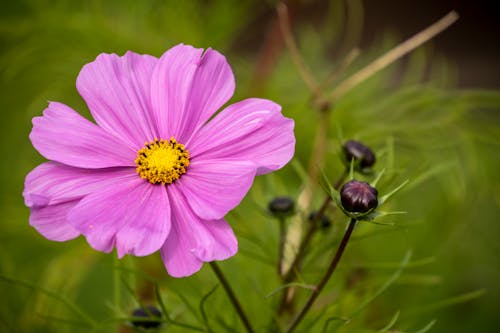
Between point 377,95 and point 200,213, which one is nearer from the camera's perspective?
point 200,213

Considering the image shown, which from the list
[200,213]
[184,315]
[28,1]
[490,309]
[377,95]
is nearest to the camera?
[200,213]

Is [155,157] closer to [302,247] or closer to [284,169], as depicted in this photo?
[302,247]

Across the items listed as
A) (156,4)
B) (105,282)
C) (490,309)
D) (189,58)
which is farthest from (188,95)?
(490,309)

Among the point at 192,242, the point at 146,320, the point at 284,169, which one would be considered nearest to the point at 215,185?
the point at 192,242

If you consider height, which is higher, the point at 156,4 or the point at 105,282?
the point at 156,4

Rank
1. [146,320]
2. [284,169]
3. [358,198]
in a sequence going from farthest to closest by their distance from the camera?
1. [284,169]
2. [146,320]
3. [358,198]

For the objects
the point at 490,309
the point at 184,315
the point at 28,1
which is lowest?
the point at 490,309

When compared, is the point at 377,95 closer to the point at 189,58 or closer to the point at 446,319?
the point at 446,319

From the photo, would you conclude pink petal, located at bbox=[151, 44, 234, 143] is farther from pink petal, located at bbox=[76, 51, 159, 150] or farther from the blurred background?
the blurred background
